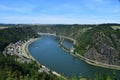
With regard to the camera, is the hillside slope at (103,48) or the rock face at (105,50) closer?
the rock face at (105,50)

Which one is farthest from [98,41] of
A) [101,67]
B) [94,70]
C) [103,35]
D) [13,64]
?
[13,64]

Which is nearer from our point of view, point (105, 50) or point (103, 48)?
point (105, 50)

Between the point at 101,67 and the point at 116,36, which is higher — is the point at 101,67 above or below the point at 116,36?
below

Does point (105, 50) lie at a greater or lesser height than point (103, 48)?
lesser

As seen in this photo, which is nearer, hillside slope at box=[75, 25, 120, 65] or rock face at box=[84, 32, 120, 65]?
rock face at box=[84, 32, 120, 65]

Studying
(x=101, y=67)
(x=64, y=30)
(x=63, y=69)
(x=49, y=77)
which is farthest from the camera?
(x=64, y=30)

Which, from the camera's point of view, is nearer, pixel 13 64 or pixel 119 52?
pixel 13 64

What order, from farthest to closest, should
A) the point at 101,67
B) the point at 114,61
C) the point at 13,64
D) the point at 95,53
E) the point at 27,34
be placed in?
the point at 27,34
the point at 95,53
the point at 114,61
the point at 101,67
the point at 13,64

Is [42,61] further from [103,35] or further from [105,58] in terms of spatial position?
[103,35]
